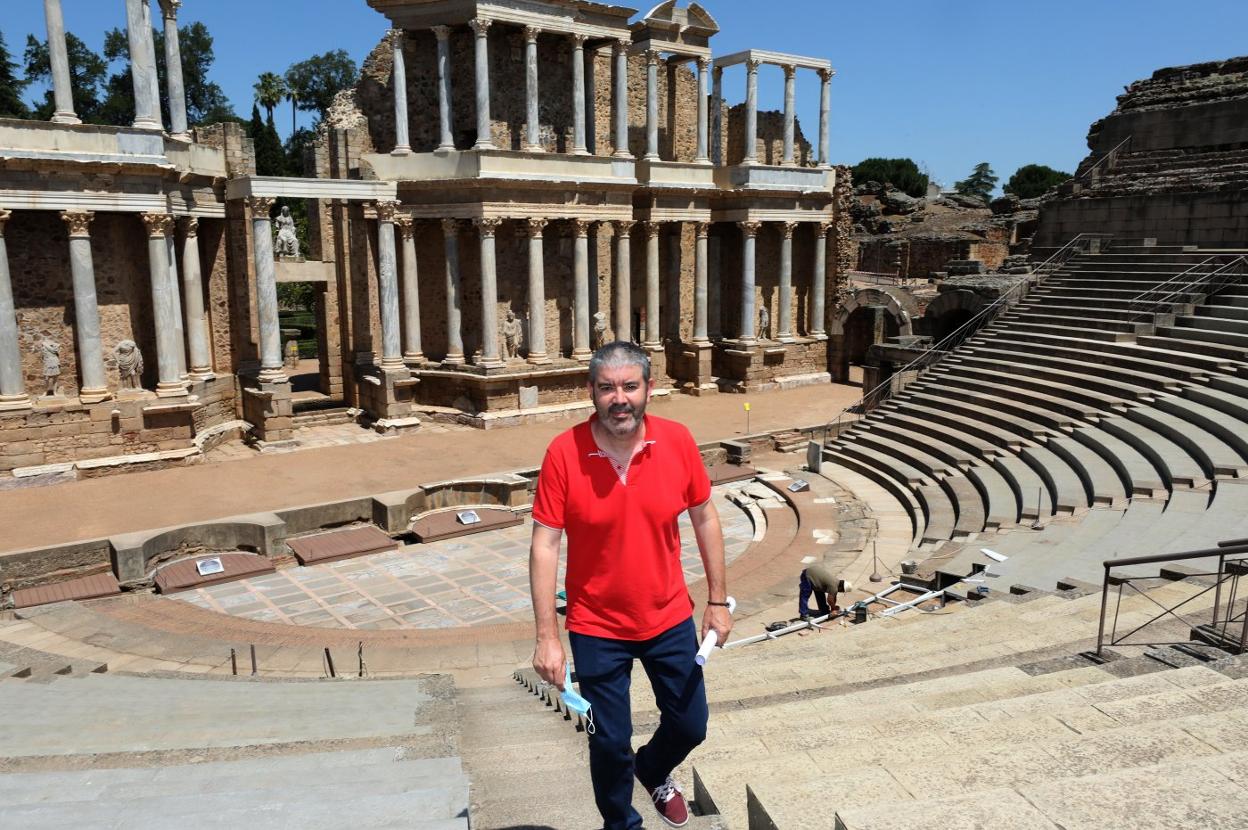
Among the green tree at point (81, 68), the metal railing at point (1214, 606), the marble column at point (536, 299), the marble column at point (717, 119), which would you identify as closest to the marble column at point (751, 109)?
the marble column at point (717, 119)

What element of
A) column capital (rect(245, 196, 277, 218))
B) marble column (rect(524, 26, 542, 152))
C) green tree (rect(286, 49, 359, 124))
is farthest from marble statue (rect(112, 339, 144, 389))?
green tree (rect(286, 49, 359, 124))

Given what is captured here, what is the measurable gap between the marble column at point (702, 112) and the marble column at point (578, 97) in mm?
4941

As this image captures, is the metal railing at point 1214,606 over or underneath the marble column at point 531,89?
underneath

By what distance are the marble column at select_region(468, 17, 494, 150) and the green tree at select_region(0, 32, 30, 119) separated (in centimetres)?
3379

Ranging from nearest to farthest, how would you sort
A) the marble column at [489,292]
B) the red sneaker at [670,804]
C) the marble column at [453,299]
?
the red sneaker at [670,804] → the marble column at [489,292] → the marble column at [453,299]

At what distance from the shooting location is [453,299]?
2811cm

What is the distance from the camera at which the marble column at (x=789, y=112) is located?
33.4m

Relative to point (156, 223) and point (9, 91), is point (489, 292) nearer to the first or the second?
point (156, 223)

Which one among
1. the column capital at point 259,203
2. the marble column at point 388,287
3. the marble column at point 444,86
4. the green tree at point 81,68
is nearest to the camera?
the column capital at point 259,203

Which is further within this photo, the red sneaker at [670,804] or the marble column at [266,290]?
the marble column at [266,290]

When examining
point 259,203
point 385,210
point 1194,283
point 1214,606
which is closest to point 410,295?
point 385,210

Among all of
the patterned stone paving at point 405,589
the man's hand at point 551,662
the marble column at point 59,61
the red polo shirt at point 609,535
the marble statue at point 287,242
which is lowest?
the patterned stone paving at point 405,589

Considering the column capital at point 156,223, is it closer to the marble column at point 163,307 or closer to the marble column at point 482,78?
the marble column at point 163,307

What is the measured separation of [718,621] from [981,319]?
83.1ft
